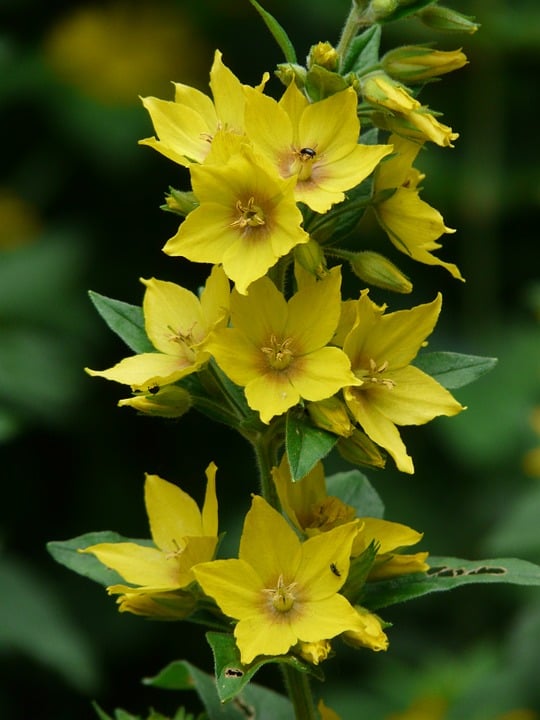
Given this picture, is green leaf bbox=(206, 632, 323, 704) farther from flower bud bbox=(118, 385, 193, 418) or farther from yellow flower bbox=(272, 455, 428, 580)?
flower bud bbox=(118, 385, 193, 418)

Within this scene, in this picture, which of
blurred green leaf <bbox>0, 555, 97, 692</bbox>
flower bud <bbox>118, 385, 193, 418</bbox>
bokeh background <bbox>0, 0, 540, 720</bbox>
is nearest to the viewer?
flower bud <bbox>118, 385, 193, 418</bbox>

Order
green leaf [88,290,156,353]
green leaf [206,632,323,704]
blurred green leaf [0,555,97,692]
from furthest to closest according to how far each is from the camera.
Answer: blurred green leaf [0,555,97,692] < green leaf [88,290,156,353] < green leaf [206,632,323,704]

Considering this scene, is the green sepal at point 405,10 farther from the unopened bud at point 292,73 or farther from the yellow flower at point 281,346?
the yellow flower at point 281,346

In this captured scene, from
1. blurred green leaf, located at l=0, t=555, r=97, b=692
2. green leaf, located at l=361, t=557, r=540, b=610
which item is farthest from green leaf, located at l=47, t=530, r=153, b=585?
blurred green leaf, located at l=0, t=555, r=97, b=692

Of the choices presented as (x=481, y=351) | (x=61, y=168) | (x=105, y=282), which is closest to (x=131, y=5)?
(x=61, y=168)

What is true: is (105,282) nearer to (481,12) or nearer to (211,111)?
(481,12)

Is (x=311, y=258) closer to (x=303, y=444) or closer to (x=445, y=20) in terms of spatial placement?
(x=303, y=444)

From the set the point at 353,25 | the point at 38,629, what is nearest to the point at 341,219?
the point at 353,25
